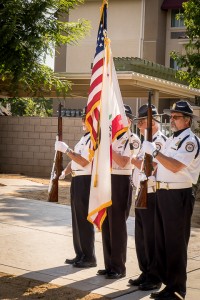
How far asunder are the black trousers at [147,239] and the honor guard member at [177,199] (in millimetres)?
544

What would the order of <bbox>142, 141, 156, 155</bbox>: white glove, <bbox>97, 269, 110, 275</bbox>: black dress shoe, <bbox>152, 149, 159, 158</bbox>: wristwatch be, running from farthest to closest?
<bbox>97, 269, 110, 275</bbox>: black dress shoe, <bbox>142, 141, 156, 155</bbox>: white glove, <bbox>152, 149, 159, 158</bbox>: wristwatch

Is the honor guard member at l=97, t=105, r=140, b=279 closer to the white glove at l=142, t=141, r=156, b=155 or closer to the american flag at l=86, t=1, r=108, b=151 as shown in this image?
the american flag at l=86, t=1, r=108, b=151

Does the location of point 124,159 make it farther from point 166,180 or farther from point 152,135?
point 166,180

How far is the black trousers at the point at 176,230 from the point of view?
21.9ft

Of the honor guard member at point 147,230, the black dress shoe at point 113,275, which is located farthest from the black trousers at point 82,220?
the honor guard member at point 147,230

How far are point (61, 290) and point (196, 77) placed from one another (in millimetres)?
11146

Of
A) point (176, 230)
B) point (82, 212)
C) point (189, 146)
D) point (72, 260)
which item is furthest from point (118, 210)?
point (189, 146)

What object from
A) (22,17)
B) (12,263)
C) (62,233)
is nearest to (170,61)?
(22,17)

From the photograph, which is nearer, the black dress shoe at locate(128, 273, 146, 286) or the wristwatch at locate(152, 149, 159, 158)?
the wristwatch at locate(152, 149, 159, 158)

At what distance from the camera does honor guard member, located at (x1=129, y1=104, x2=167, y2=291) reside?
729 cm

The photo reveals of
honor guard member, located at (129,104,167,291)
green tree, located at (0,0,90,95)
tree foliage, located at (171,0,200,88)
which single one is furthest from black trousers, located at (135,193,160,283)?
green tree, located at (0,0,90,95)

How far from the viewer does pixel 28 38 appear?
18.4 metres

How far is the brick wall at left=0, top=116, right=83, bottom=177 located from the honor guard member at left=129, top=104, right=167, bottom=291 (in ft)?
44.8

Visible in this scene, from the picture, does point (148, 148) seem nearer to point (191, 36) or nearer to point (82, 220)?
point (82, 220)
